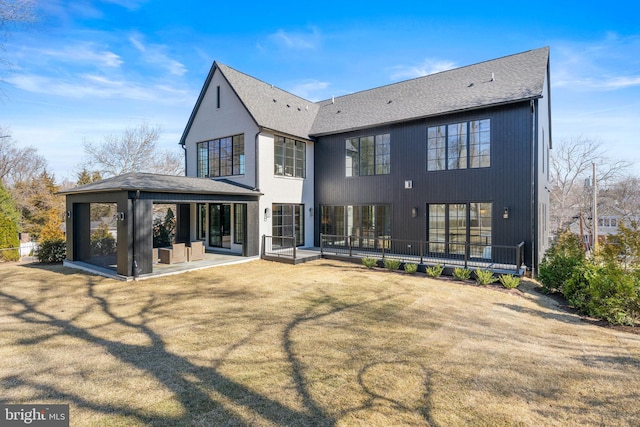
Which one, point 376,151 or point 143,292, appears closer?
point 143,292

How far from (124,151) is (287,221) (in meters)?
20.6

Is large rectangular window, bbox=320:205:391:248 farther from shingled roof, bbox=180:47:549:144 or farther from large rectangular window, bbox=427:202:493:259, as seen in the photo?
shingled roof, bbox=180:47:549:144

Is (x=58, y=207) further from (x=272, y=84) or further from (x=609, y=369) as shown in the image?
(x=609, y=369)

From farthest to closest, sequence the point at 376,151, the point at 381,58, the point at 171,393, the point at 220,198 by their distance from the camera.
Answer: the point at 381,58
the point at 376,151
the point at 220,198
the point at 171,393

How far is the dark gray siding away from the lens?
10.2 metres

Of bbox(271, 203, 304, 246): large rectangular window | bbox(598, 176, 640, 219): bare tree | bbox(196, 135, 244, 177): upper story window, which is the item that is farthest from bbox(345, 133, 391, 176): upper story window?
bbox(598, 176, 640, 219): bare tree

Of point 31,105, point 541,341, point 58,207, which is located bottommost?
point 541,341

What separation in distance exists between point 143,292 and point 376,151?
10.2 meters

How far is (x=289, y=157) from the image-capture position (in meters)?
14.4

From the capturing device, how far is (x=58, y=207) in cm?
2541

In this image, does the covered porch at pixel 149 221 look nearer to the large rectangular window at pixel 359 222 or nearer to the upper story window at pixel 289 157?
the upper story window at pixel 289 157

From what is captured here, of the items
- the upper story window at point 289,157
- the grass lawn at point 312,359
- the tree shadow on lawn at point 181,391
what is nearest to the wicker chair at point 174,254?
the grass lawn at point 312,359

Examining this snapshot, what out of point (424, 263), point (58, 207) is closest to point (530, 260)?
point (424, 263)

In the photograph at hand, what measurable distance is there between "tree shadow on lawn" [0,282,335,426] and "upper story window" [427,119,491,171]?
1015 centimetres
